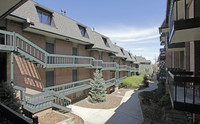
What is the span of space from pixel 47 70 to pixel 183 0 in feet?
38.3

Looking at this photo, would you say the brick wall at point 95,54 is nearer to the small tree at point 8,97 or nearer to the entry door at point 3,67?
the entry door at point 3,67

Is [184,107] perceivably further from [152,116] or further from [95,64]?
[95,64]

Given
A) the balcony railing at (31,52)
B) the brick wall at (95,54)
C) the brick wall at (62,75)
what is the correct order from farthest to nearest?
the brick wall at (95,54)
the brick wall at (62,75)
the balcony railing at (31,52)

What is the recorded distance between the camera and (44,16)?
10242 millimetres

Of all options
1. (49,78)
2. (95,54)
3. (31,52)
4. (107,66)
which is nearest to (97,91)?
(49,78)

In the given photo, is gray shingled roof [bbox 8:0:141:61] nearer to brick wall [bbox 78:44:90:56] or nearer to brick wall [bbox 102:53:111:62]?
brick wall [bbox 78:44:90:56]

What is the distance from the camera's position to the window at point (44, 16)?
988cm

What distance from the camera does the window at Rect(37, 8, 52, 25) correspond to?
9883 millimetres

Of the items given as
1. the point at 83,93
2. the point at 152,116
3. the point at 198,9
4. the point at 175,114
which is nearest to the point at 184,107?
the point at 198,9

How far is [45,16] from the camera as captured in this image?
33.9ft

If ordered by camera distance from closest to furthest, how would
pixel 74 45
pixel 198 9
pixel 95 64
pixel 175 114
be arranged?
pixel 198 9
pixel 175 114
pixel 74 45
pixel 95 64

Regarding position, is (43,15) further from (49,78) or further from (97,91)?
(97,91)

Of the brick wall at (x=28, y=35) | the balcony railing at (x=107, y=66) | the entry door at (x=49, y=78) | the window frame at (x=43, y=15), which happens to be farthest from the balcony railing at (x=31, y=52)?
the window frame at (x=43, y=15)

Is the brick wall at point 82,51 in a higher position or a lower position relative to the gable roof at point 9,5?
higher
